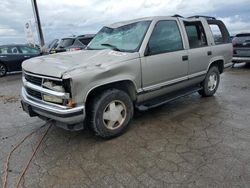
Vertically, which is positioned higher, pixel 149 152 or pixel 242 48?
pixel 242 48

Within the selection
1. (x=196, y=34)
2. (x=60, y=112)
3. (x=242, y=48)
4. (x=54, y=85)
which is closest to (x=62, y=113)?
(x=60, y=112)

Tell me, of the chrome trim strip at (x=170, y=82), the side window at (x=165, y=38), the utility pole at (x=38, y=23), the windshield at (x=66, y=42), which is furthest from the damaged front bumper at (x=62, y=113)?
the utility pole at (x=38, y=23)

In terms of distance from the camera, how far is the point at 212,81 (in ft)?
19.4

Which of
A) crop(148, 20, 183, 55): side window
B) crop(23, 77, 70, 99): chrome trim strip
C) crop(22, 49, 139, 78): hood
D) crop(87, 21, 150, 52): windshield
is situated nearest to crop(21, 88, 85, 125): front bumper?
crop(23, 77, 70, 99): chrome trim strip

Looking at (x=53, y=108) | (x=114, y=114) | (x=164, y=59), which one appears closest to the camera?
(x=53, y=108)

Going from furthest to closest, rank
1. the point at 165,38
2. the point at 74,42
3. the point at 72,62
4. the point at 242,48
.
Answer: the point at 74,42
the point at 242,48
the point at 165,38
the point at 72,62

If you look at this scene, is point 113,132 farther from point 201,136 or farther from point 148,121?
point 201,136

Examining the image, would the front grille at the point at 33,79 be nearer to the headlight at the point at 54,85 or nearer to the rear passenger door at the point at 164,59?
the headlight at the point at 54,85

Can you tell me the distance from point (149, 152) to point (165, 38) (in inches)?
84.9

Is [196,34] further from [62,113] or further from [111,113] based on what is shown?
[62,113]

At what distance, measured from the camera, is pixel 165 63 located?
4305 mm

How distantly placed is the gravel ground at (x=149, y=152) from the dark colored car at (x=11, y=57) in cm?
760

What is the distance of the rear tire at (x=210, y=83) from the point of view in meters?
5.71

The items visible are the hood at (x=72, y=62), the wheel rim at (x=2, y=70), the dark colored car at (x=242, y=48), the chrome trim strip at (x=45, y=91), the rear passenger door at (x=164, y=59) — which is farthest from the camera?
the wheel rim at (x=2, y=70)
